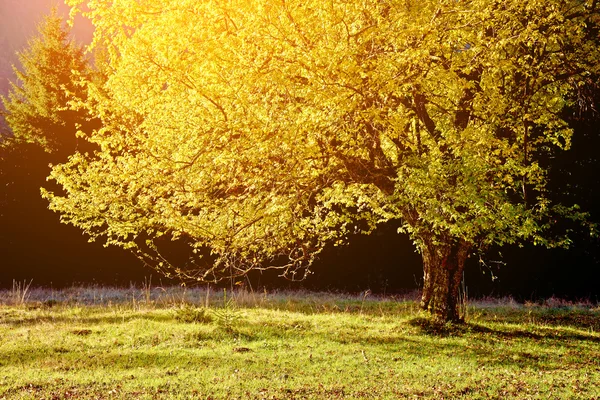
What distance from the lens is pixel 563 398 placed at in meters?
8.56

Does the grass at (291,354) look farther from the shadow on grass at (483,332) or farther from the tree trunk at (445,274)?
the tree trunk at (445,274)

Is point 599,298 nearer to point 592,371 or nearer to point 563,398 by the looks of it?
point 592,371

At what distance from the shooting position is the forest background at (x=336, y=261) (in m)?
24.0

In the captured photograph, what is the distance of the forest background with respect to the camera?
78.8ft

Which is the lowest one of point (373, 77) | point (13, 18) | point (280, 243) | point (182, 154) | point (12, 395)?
point (12, 395)

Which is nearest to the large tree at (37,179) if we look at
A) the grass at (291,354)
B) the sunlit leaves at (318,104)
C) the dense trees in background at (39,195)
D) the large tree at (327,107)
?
the dense trees in background at (39,195)

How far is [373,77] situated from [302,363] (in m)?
5.21

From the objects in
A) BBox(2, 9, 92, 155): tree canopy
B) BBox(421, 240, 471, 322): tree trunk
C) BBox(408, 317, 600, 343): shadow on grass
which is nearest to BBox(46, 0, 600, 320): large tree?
BBox(421, 240, 471, 322): tree trunk

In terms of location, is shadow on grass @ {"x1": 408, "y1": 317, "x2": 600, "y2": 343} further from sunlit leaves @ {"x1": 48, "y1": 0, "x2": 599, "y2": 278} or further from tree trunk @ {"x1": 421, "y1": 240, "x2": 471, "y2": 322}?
sunlit leaves @ {"x1": 48, "y1": 0, "x2": 599, "y2": 278}

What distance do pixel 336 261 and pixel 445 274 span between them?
11780 mm

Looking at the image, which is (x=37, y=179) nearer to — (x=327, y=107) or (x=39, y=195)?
(x=39, y=195)

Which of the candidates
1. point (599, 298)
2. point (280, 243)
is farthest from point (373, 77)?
point (599, 298)

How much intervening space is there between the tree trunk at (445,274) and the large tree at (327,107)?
0.11 feet

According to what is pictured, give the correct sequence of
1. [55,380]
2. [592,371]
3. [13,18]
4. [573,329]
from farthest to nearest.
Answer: [13,18] < [573,329] < [592,371] < [55,380]
